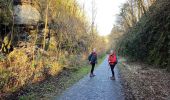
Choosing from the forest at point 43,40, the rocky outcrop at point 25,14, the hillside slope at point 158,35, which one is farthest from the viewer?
the rocky outcrop at point 25,14

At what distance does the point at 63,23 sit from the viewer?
26.2 metres

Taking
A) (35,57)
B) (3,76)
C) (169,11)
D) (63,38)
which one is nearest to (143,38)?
(63,38)

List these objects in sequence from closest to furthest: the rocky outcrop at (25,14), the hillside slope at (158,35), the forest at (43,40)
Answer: the forest at (43,40) → the hillside slope at (158,35) → the rocky outcrop at (25,14)

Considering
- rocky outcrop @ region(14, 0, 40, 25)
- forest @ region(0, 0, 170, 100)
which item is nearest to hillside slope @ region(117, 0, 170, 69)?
forest @ region(0, 0, 170, 100)

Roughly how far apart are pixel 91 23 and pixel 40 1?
28.1 metres

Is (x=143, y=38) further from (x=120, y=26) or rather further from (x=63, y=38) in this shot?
(x=120, y=26)

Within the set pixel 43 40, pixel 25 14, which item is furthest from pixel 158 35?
pixel 25 14

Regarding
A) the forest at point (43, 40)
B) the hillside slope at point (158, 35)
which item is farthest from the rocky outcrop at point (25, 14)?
the hillside slope at point (158, 35)

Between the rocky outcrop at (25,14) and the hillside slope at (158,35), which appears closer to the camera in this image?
the hillside slope at (158,35)

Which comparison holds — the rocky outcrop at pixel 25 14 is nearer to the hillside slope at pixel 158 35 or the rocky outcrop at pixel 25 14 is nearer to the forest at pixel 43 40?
the forest at pixel 43 40

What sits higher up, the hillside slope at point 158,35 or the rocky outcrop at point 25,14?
the rocky outcrop at point 25,14

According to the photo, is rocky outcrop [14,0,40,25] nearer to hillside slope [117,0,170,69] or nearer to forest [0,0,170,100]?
forest [0,0,170,100]

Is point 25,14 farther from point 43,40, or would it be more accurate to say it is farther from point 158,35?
point 158,35

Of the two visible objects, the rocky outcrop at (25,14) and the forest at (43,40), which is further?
the rocky outcrop at (25,14)
